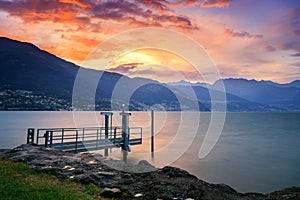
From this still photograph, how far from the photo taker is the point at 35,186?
1059cm

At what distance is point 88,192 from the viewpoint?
10953 mm

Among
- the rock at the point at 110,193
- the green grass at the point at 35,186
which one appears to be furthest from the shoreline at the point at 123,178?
the green grass at the point at 35,186

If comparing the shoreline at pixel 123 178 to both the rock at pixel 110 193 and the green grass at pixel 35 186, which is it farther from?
the green grass at pixel 35 186

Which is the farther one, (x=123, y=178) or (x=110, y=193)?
(x=123, y=178)

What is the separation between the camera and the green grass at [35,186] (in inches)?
372

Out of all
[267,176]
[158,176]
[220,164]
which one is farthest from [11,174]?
[220,164]

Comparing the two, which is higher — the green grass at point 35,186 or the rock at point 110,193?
the green grass at point 35,186

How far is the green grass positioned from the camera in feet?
31.0

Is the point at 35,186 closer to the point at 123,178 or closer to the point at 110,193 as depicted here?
the point at 110,193

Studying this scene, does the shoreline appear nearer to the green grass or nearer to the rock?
the rock

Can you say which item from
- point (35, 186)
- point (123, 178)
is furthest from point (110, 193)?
point (35, 186)

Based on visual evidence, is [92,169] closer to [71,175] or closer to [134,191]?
[71,175]

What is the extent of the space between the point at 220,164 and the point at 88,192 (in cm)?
3440

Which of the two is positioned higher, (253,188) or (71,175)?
(71,175)
